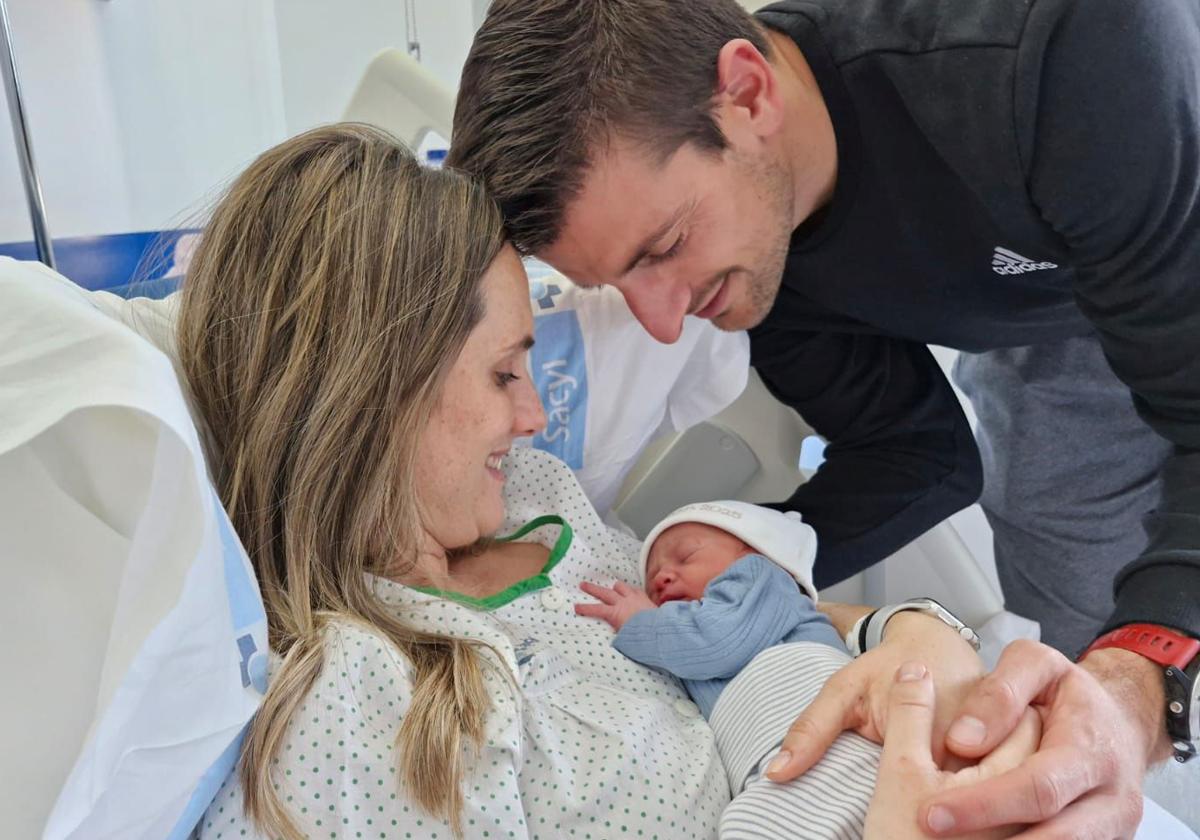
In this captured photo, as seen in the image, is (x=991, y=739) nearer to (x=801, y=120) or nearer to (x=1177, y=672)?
(x=1177, y=672)

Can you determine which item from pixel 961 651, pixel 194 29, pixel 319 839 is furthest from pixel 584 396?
pixel 194 29

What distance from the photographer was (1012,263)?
138 centimetres

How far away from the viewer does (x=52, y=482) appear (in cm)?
78

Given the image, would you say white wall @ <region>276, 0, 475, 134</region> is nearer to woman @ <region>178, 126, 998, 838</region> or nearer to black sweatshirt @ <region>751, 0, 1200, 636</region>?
black sweatshirt @ <region>751, 0, 1200, 636</region>

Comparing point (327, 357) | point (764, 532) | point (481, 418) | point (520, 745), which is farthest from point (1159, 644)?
point (327, 357)

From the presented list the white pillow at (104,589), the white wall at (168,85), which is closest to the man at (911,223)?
the white pillow at (104,589)

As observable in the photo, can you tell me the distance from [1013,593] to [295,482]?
66.6 inches

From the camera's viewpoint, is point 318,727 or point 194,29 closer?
point 318,727

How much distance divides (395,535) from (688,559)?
474 millimetres

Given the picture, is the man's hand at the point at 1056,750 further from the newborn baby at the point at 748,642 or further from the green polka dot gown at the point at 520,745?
the green polka dot gown at the point at 520,745

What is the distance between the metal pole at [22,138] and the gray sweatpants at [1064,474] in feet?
6.08

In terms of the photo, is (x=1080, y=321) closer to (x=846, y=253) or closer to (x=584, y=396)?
(x=846, y=253)

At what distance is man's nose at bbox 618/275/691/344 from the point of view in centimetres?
133

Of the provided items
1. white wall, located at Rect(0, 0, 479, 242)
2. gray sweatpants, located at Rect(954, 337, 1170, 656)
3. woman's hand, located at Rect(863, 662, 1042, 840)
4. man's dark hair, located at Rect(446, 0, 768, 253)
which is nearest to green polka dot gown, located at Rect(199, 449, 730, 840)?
woman's hand, located at Rect(863, 662, 1042, 840)
